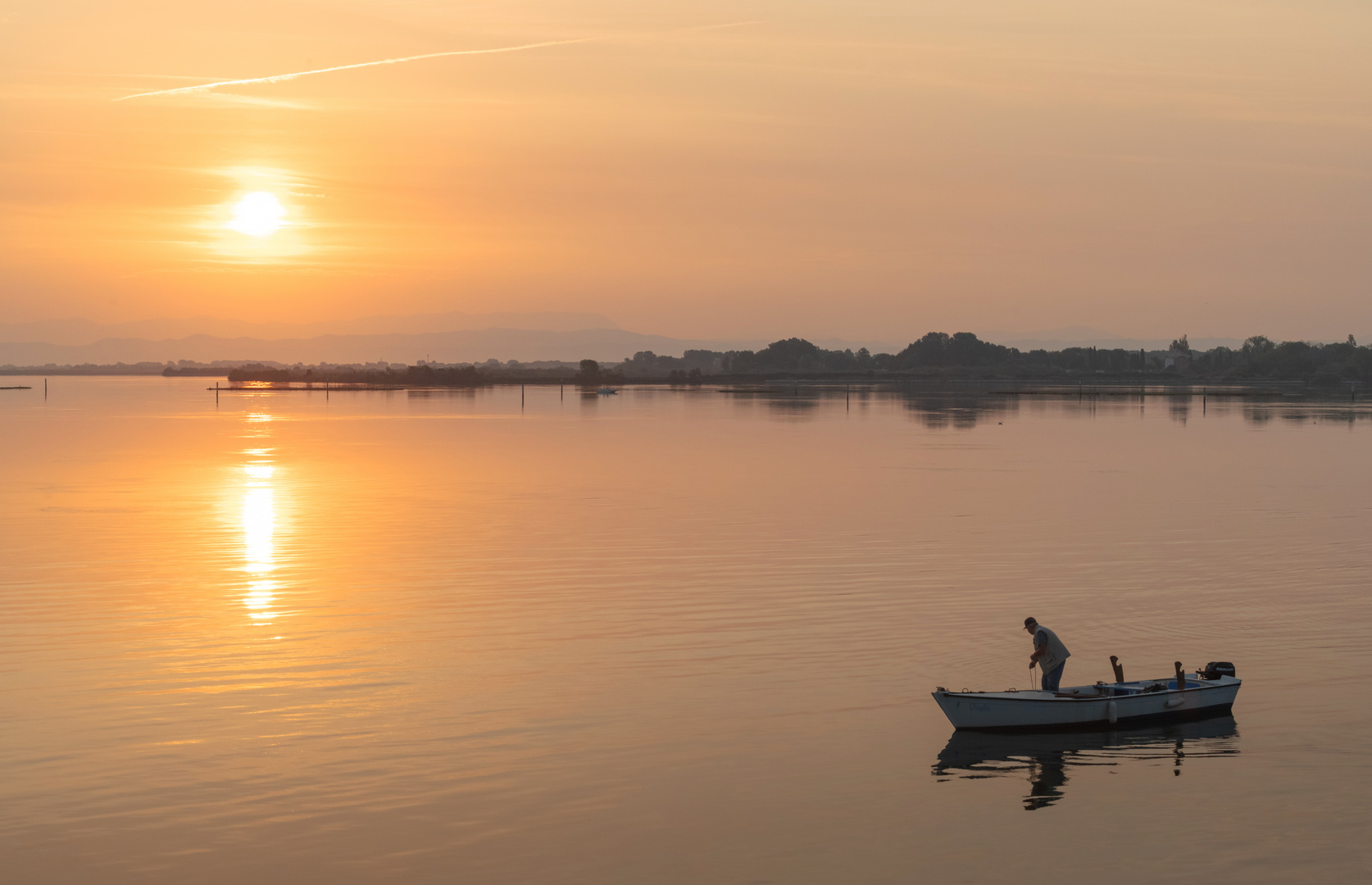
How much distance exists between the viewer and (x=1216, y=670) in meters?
30.2

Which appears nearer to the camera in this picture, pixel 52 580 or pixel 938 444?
pixel 52 580

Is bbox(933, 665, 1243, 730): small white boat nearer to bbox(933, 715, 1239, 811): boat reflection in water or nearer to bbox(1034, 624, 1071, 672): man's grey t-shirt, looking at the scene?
bbox(933, 715, 1239, 811): boat reflection in water

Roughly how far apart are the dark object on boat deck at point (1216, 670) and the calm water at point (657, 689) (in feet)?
4.26

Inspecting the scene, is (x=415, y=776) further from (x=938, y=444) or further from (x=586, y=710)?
(x=938, y=444)

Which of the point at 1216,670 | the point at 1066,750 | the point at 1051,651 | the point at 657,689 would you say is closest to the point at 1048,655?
the point at 1051,651

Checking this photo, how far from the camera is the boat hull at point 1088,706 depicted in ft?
92.0

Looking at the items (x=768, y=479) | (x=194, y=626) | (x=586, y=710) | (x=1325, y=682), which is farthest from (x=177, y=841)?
(x=768, y=479)

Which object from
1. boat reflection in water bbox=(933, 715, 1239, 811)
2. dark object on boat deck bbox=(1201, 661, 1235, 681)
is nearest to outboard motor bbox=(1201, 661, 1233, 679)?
dark object on boat deck bbox=(1201, 661, 1235, 681)

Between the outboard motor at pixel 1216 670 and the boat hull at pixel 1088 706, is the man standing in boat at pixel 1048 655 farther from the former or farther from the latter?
the outboard motor at pixel 1216 670

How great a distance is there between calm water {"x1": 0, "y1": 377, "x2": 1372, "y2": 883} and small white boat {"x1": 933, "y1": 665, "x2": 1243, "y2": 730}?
1.43 ft

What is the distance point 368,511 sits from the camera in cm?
6862

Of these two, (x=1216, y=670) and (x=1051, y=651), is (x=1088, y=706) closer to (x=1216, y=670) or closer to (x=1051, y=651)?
(x=1051, y=651)

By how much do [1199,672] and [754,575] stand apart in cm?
1920

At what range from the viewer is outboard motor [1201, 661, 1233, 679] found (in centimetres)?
3014
